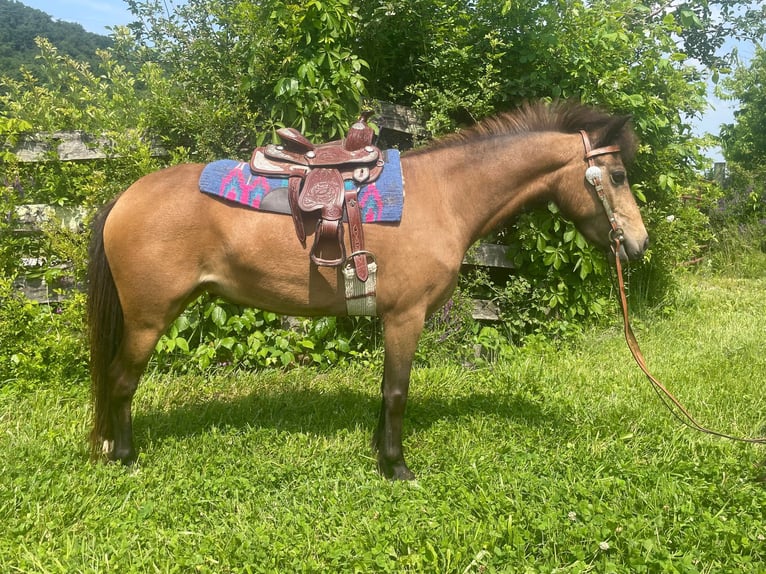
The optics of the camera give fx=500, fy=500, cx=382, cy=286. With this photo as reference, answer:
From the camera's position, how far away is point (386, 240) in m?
2.68

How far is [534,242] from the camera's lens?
4.73 meters

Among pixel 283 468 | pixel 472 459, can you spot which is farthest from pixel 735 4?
pixel 283 468

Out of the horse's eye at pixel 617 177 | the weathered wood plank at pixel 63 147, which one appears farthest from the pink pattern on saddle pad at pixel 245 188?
the weathered wood plank at pixel 63 147

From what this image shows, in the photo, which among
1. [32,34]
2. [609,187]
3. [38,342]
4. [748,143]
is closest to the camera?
[609,187]

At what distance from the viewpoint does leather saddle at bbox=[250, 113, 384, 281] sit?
8.50 feet

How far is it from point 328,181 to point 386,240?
1.43 ft

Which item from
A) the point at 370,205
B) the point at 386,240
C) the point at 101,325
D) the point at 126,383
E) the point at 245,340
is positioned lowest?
the point at 245,340

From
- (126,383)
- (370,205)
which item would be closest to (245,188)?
(370,205)

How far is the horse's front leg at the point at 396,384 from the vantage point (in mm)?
2764

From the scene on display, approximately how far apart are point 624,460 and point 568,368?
145cm

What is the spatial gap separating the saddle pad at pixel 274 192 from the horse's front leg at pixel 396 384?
23.2 inches

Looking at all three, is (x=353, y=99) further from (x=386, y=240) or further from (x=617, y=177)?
(x=617, y=177)

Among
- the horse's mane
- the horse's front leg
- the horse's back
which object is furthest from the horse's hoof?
the horse's mane

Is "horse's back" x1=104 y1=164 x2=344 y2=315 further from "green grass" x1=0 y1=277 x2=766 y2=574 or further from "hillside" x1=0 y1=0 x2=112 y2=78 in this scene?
"hillside" x1=0 y1=0 x2=112 y2=78
